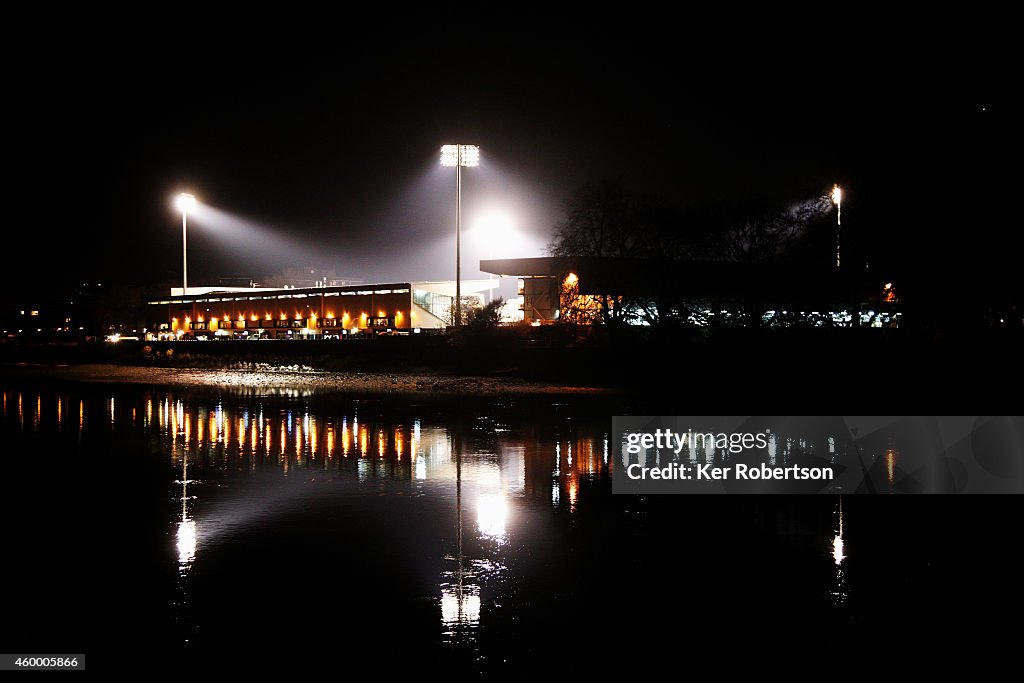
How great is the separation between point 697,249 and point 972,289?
14871 mm

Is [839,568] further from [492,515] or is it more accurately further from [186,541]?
[186,541]

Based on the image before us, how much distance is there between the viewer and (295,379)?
4144cm

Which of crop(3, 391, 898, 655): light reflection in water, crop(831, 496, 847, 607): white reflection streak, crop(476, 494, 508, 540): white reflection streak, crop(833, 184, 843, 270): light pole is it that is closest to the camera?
crop(831, 496, 847, 607): white reflection streak

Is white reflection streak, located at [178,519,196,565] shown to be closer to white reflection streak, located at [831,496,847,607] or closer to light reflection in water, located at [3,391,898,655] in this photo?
light reflection in water, located at [3,391,898,655]

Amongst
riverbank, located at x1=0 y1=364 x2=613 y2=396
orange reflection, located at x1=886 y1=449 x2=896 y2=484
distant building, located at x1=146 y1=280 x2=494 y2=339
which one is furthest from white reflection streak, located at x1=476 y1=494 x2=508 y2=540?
distant building, located at x1=146 y1=280 x2=494 y2=339

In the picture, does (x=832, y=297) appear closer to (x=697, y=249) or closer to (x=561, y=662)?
(x=697, y=249)

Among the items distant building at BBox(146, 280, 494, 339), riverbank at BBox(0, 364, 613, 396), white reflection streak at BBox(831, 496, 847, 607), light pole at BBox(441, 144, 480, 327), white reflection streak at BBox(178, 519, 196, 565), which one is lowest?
white reflection streak at BBox(831, 496, 847, 607)

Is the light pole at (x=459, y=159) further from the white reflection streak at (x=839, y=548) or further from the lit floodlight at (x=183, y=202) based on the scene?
the white reflection streak at (x=839, y=548)

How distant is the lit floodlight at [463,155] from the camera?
158 feet

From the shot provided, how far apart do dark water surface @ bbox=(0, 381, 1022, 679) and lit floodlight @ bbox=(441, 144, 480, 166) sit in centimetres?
3465

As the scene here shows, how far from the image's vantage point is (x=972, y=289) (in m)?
26.8

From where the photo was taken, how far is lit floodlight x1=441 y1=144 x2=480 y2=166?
48231 millimetres

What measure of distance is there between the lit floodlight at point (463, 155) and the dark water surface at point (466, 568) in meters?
34.7

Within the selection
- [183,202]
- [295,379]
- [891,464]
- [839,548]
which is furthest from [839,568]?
[183,202]
